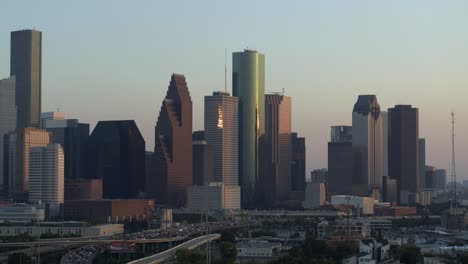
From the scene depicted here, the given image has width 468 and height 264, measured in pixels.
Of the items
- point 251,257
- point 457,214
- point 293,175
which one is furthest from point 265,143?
point 251,257

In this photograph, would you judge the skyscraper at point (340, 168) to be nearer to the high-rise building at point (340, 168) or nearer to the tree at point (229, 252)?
the high-rise building at point (340, 168)

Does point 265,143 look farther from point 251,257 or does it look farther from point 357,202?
point 251,257

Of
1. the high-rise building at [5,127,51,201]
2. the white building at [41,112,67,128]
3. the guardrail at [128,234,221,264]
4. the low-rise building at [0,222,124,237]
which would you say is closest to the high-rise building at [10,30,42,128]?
the white building at [41,112,67,128]

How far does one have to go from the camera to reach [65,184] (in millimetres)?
146125

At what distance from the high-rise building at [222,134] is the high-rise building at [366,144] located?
24409 mm

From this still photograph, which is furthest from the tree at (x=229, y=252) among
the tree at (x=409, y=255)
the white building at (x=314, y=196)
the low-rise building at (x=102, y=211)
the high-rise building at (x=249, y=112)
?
the high-rise building at (x=249, y=112)

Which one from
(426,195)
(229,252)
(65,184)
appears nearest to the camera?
(229,252)

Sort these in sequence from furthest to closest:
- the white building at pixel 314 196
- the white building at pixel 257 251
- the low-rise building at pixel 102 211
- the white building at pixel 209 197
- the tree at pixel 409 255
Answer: the white building at pixel 314 196 → the white building at pixel 209 197 → the low-rise building at pixel 102 211 → the white building at pixel 257 251 → the tree at pixel 409 255

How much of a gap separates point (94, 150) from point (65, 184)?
12.6 meters

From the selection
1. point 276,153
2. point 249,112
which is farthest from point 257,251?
point 276,153

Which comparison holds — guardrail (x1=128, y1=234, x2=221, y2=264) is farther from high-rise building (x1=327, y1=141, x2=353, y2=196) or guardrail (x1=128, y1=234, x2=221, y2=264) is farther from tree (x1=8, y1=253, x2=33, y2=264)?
high-rise building (x1=327, y1=141, x2=353, y2=196)

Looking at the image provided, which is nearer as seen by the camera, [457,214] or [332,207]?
[457,214]

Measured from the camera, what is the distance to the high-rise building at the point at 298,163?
188750 millimetres

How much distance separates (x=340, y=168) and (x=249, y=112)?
764 inches
